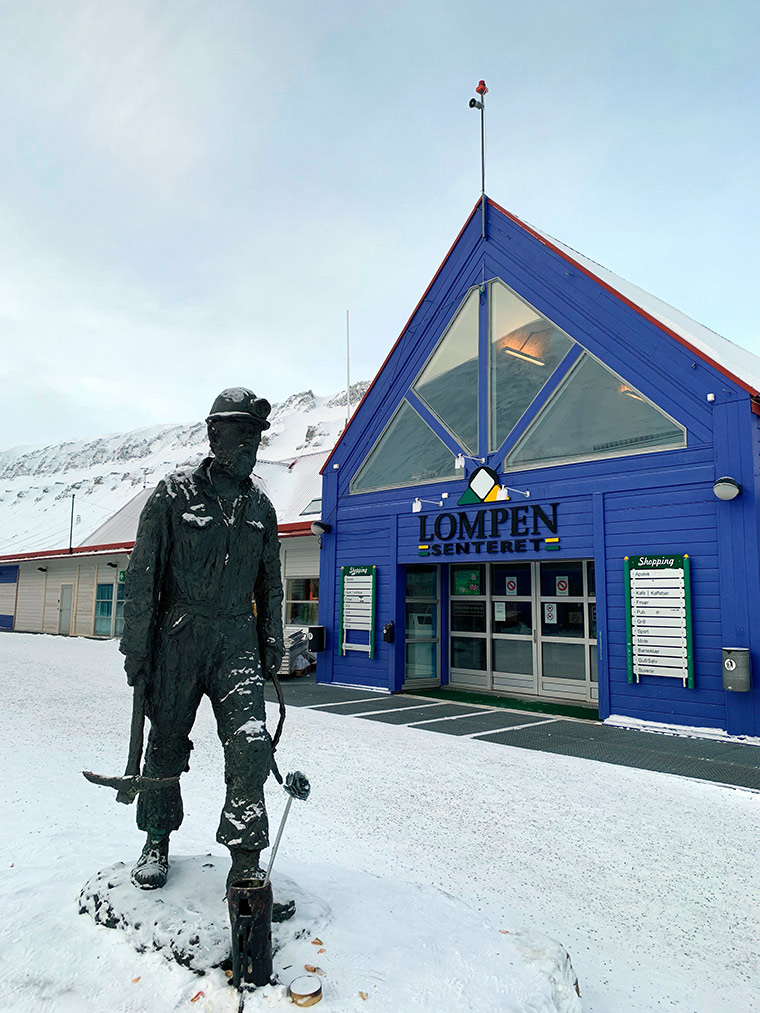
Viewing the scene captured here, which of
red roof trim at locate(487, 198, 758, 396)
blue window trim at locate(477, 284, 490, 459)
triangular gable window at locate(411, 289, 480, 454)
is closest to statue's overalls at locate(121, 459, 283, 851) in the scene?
red roof trim at locate(487, 198, 758, 396)

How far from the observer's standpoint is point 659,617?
311 inches

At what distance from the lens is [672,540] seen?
7.97 metres

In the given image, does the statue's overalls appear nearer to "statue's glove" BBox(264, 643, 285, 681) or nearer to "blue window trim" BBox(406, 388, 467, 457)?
"statue's glove" BBox(264, 643, 285, 681)

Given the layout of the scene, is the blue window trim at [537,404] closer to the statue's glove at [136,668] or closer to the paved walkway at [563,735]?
the paved walkway at [563,735]

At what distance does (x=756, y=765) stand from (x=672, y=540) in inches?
104

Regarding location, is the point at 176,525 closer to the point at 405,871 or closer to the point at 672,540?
the point at 405,871

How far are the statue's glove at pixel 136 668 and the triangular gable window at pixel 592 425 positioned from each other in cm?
711

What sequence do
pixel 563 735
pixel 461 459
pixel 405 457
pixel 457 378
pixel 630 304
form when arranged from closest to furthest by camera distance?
pixel 563 735
pixel 630 304
pixel 461 459
pixel 457 378
pixel 405 457

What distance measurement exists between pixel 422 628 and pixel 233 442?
907 cm

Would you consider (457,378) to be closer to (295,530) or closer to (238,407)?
(295,530)

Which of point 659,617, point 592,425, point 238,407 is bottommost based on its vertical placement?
point 659,617

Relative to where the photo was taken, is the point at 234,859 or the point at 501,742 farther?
the point at 501,742

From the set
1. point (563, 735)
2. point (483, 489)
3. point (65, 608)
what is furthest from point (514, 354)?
point (65, 608)

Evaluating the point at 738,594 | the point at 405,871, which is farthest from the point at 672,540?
the point at 405,871
